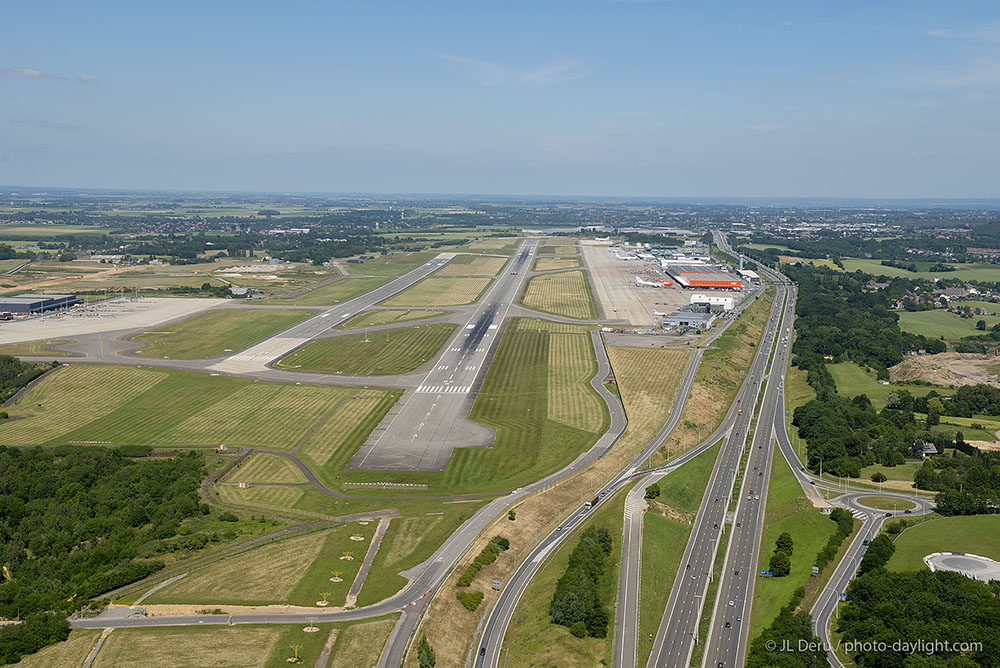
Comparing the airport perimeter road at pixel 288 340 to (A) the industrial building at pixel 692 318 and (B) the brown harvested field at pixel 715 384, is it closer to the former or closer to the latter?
(B) the brown harvested field at pixel 715 384

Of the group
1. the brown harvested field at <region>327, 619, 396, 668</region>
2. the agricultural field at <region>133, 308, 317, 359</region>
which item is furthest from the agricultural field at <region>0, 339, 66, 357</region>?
the brown harvested field at <region>327, 619, 396, 668</region>

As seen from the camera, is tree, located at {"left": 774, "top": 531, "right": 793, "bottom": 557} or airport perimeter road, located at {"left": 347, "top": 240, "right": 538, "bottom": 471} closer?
tree, located at {"left": 774, "top": 531, "right": 793, "bottom": 557}

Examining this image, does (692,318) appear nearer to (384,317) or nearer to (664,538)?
(384,317)

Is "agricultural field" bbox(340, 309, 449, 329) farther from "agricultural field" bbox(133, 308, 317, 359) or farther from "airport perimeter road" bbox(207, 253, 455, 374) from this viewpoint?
"agricultural field" bbox(133, 308, 317, 359)

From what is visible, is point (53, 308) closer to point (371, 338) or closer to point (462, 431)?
point (371, 338)

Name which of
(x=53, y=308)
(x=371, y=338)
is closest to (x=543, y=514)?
(x=371, y=338)

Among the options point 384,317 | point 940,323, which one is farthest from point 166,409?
point 940,323
